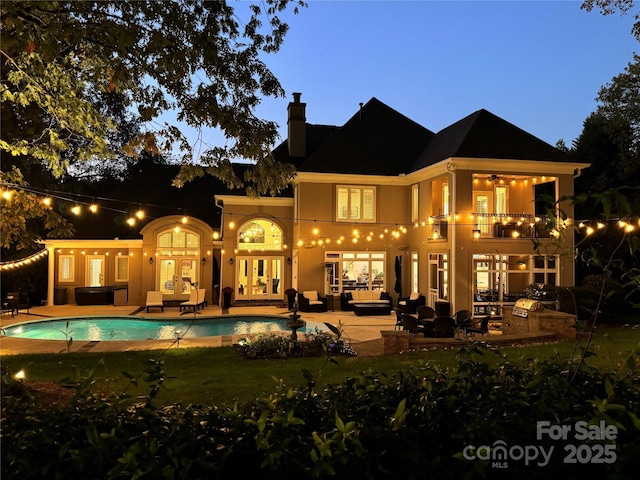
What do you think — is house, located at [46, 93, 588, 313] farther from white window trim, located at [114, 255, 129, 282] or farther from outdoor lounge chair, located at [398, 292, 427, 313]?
outdoor lounge chair, located at [398, 292, 427, 313]

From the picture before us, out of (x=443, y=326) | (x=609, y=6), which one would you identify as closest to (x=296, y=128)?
(x=609, y=6)

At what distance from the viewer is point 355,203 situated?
19.9 metres

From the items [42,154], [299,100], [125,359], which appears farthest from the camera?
[299,100]

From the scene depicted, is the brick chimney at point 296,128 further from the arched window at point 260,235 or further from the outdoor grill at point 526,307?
the outdoor grill at point 526,307

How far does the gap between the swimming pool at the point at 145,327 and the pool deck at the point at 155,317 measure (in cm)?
38

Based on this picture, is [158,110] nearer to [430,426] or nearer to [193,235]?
[430,426]

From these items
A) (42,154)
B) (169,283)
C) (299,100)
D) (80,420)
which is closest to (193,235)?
(169,283)

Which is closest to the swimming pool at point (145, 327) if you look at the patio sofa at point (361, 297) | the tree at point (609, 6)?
the patio sofa at point (361, 297)

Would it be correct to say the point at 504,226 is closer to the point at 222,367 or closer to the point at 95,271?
the point at 222,367

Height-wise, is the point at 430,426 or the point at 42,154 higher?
the point at 42,154

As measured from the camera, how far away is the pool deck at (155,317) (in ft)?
35.4

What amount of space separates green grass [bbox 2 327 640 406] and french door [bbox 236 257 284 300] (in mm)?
10264

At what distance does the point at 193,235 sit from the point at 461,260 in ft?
40.9

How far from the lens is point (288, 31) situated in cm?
667
